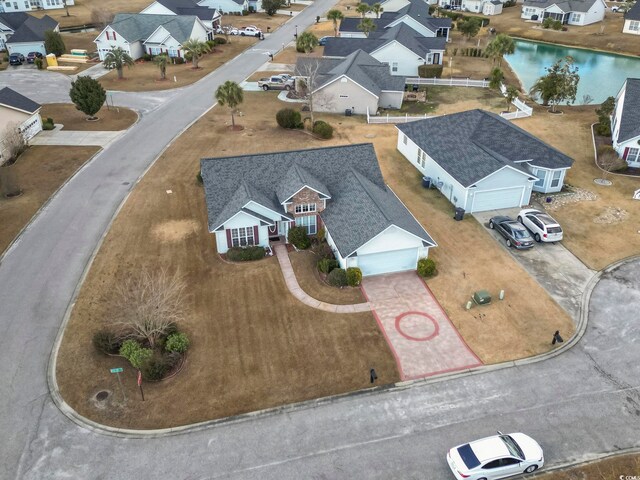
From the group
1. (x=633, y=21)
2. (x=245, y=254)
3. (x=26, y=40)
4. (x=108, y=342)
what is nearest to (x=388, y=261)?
(x=245, y=254)

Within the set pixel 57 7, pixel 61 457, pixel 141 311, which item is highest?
pixel 57 7

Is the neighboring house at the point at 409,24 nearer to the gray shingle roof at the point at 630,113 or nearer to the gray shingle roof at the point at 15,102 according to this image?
the gray shingle roof at the point at 630,113

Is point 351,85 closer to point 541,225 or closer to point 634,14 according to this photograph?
point 541,225

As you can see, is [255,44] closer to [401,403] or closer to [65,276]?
[65,276]

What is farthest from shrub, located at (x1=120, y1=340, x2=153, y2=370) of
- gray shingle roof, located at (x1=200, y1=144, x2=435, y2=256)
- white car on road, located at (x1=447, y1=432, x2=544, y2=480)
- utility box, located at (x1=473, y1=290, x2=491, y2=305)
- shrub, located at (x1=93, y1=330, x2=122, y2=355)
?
utility box, located at (x1=473, y1=290, x2=491, y2=305)

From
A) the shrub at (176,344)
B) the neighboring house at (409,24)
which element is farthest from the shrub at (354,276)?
the neighboring house at (409,24)

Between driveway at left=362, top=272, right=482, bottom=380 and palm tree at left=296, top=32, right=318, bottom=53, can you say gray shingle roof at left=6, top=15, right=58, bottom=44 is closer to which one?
palm tree at left=296, top=32, right=318, bottom=53

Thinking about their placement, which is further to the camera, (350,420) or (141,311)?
(141,311)

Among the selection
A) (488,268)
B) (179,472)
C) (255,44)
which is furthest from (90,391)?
(255,44)
